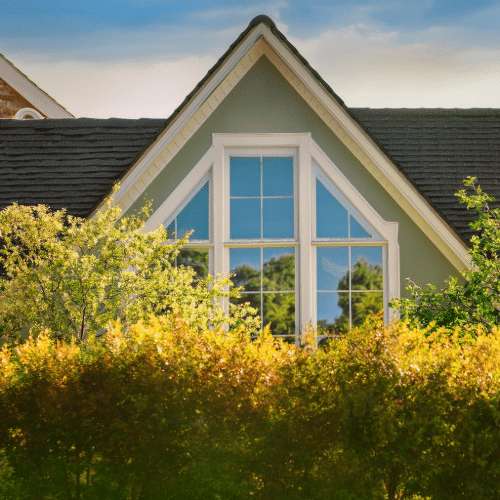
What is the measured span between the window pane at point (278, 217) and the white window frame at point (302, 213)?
0.15 m

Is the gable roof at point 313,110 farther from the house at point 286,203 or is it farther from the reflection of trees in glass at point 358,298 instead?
the reflection of trees in glass at point 358,298

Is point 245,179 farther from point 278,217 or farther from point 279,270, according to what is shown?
point 279,270

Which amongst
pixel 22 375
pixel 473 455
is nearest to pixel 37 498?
pixel 22 375

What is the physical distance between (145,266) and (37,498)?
3343 mm

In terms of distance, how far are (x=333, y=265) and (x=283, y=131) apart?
8.71 ft

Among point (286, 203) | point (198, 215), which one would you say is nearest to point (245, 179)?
point (286, 203)

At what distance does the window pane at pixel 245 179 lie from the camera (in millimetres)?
9459

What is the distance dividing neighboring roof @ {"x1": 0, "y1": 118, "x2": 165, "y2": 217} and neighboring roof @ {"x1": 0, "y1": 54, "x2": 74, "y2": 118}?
4.81 m

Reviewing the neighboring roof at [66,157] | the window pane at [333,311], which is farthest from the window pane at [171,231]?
the window pane at [333,311]

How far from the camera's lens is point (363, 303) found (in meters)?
9.26

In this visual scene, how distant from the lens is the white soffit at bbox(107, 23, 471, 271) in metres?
8.86

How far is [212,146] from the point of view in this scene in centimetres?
938

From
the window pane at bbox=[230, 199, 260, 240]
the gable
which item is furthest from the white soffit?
the gable

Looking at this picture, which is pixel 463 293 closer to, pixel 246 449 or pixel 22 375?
pixel 246 449
